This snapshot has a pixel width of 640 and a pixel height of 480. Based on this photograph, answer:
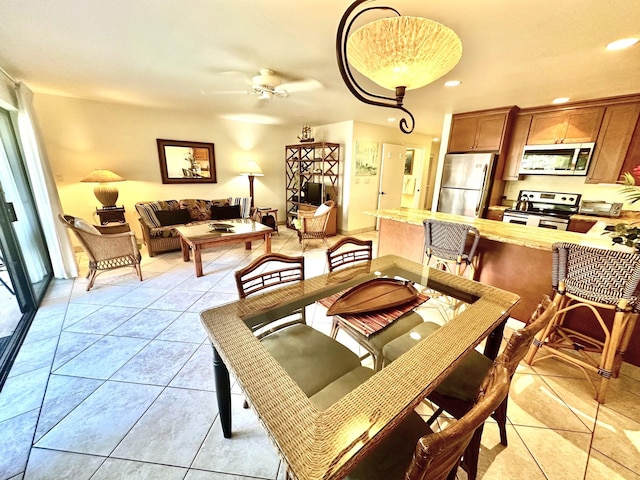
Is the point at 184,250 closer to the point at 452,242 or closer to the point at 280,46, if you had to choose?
the point at 280,46

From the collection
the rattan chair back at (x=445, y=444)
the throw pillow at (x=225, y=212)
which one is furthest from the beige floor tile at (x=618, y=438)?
the throw pillow at (x=225, y=212)

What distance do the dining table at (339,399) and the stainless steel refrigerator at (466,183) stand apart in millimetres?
2948

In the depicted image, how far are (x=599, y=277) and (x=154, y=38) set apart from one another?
140 inches

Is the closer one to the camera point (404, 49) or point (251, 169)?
point (404, 49)

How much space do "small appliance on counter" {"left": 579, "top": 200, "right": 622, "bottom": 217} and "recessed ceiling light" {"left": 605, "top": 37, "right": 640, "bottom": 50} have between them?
7.40 ft

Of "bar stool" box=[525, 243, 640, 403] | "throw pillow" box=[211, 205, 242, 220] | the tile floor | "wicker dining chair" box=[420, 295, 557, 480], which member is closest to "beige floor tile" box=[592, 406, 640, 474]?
the tile floor

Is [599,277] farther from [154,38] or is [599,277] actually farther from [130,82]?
[130,82]

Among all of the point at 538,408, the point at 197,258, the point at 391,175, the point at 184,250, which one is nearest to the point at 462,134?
the point at 391,175

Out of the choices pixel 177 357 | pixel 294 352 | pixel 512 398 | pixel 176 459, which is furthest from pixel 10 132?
pixel 512 398

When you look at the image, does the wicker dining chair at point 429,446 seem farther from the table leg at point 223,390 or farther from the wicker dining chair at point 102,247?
the wicker dining chair at point 102,247

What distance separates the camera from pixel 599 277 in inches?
61.1

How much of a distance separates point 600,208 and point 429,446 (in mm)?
4542

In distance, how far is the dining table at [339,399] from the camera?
61 centimetres

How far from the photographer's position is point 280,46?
6.59ft
